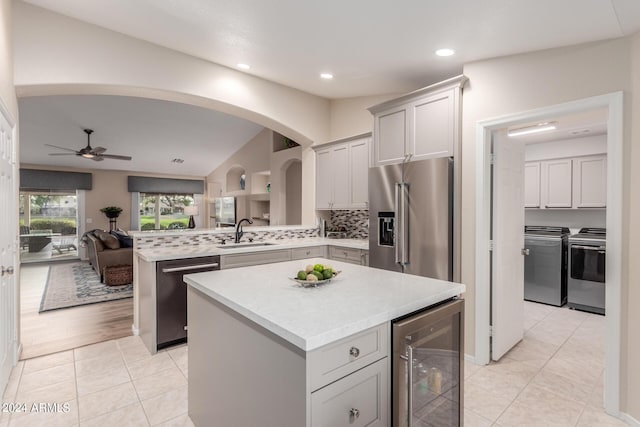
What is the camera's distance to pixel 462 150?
2881 mm

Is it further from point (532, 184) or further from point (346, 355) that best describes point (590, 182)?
point (346, 355)

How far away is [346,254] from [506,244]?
1.73 meters

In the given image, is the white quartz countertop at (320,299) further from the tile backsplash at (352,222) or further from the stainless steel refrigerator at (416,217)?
the tile backsplash at (352,222)

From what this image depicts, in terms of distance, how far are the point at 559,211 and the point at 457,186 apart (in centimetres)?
324

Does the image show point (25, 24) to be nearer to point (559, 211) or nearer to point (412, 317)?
point (412, 317)

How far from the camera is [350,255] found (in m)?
3.89

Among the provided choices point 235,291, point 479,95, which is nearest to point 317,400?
point 235,291

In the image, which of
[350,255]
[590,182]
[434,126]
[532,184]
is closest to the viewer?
[434,126]

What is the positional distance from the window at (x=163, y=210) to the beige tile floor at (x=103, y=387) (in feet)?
25.1

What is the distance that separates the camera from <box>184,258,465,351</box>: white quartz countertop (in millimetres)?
1149

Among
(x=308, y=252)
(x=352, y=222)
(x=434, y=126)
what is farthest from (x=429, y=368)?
(x=352, y=222)

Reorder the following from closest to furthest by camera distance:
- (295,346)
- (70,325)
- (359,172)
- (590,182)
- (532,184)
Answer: (295,346), (70,325), (359,172), (590,182), (532,184)

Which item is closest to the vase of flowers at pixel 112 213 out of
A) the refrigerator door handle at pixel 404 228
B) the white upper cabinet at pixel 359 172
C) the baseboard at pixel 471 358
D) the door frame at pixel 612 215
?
the white upper cabinet at pixel 359 172

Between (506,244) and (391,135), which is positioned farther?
(391,135)
